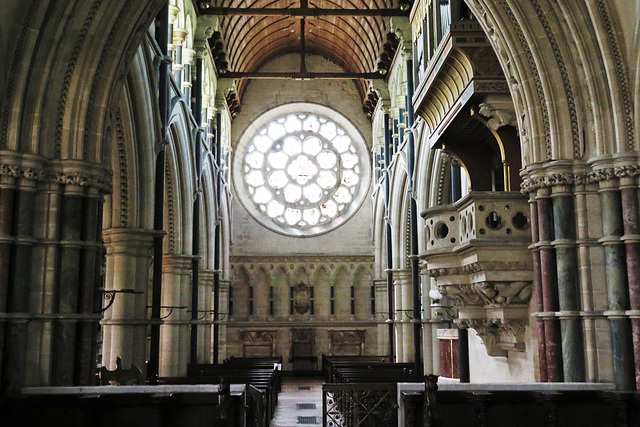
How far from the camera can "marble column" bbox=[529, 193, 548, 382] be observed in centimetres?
847

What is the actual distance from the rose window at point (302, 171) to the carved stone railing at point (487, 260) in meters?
19.3

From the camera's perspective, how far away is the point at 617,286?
7844 millimetres

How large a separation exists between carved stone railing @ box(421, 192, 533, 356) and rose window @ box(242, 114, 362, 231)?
19.3m

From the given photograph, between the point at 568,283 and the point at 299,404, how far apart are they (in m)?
9.77

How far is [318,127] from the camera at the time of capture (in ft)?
98.5

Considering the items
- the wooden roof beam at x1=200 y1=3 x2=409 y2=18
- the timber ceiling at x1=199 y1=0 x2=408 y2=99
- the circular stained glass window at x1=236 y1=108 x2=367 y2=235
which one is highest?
the timber ceiling at x1=199 y1=0 x2=408 y2=99

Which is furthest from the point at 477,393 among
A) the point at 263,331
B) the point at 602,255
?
the point at 263,331

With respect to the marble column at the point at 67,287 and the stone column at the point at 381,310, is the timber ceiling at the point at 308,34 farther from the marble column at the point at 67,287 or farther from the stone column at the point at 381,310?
the marble column at the point at 67,287

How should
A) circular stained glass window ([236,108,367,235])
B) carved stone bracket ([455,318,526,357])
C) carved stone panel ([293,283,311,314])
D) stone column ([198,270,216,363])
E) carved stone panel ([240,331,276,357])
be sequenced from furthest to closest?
circular stained glass window ([236,108,367,235])
carved stone panel ([293,283,311,314])
carved stone panel ([240,331,276,357])
stone column ([198,270,216,363])
carved stone bracket ([455,318,526,357])

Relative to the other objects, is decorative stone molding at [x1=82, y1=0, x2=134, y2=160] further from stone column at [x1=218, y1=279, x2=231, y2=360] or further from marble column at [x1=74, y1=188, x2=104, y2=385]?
stone column at [x1=218, y1=279, x2=231, y2=360]

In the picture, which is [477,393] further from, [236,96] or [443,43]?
[236,96]

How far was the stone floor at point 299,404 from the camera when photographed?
13.4 meters

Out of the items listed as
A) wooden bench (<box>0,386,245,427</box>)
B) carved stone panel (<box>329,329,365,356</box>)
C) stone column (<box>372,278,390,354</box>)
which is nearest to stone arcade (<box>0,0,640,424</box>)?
wooden bench (<box>0,386,245,427</box>)

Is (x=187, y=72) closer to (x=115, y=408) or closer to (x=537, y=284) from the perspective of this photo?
(x=115, y=408)
